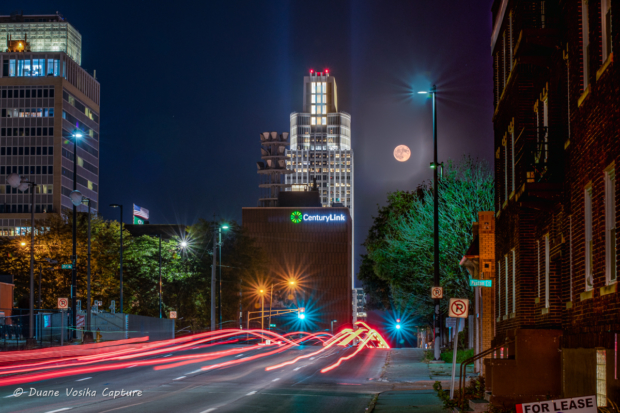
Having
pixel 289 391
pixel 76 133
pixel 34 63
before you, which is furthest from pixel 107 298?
pixel 34 63

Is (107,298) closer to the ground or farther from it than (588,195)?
closer to the ground

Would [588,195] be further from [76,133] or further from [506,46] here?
[76,133]

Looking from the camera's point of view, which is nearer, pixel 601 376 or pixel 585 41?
pixel 601 376

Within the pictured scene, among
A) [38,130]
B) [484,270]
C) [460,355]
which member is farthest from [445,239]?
[38,130]

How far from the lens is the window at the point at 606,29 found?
12.5 metres

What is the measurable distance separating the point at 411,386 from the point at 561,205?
1126cm

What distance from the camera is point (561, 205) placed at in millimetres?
15836

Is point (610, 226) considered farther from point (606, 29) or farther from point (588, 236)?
point (606, 29)

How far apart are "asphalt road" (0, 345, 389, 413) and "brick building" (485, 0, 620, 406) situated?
461cm

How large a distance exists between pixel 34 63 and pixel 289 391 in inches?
6773

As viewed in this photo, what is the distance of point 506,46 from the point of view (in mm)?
22766

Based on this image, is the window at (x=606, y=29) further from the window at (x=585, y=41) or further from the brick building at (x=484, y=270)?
the brick building at (x=484, y=270)

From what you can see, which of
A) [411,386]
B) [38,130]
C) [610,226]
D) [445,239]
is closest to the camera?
[610,226]

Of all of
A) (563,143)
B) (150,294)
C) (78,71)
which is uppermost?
(78,71)
